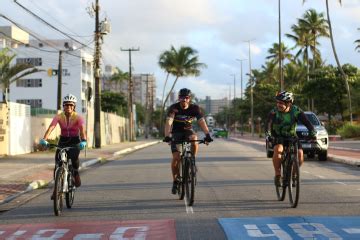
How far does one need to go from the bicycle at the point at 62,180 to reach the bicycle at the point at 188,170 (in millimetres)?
1771

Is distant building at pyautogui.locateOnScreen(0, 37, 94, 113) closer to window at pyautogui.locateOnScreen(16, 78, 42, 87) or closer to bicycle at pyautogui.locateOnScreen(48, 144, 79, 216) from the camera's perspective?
window at pyautogui.locateOnScreen(16, 78, 42, 87)

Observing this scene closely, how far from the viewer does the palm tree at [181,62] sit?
6825cm

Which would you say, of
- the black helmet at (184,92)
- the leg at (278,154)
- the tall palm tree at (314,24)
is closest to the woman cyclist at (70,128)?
the black helmet at (184,92)

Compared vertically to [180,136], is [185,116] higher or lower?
higher

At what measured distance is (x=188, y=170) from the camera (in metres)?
9.05

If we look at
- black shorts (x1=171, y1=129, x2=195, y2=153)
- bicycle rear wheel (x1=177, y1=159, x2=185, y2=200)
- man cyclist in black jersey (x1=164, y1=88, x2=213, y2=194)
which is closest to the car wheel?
bicycle rear wheel (x1=177, y1=159, x2=185, y2=200)

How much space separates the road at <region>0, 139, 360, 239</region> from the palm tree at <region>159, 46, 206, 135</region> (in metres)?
55.7

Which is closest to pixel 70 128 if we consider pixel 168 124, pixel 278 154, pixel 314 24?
pixel 168 124

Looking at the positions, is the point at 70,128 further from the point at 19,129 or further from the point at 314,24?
the point at 314,24

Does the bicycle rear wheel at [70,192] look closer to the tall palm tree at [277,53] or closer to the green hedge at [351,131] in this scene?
the green hedge at [351,131]

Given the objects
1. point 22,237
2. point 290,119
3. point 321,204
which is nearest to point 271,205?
point 321,204

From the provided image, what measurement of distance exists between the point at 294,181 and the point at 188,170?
1754mm

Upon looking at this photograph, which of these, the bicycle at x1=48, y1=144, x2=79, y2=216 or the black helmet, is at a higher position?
the black helmet

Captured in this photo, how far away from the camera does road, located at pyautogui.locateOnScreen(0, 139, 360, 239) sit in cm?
709
